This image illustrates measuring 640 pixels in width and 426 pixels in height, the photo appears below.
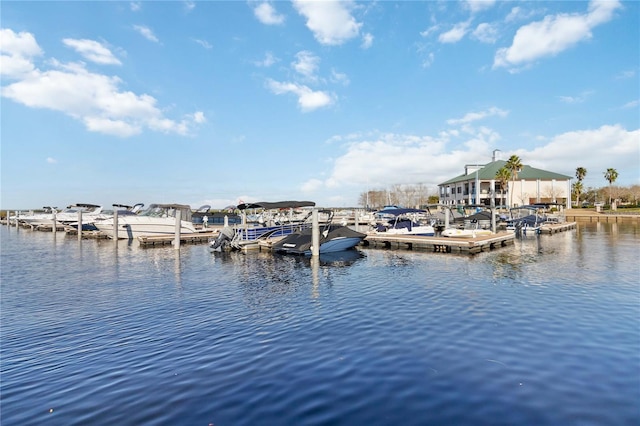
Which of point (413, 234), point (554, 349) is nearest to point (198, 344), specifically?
point (554, 349)

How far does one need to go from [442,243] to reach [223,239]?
1548cm

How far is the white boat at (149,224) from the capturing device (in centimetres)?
3406

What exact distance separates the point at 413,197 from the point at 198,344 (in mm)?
102825

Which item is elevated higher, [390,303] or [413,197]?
[413,197]

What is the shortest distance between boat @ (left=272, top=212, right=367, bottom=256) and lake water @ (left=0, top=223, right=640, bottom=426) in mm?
7200

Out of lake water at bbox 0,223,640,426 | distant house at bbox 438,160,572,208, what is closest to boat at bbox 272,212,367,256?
lake water at bbox 0,223,640,426

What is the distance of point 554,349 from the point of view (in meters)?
7.76

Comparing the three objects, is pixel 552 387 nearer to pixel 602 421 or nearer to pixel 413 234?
pixel 602 421

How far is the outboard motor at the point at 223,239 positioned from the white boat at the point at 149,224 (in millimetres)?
9040

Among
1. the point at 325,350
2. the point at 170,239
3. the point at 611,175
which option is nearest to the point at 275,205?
the point at 170,239

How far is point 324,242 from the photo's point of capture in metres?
23.8

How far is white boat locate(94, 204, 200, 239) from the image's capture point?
34062 mm

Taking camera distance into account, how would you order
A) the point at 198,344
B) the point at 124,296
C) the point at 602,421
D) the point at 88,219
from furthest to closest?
1. the point at 88,219
2. the point at 124,296
3. the point at 198,344
4. the point at 602,421

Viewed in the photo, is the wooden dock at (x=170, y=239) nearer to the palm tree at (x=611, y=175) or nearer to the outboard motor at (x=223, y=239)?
the outboard motor at (x=223, y=239)
